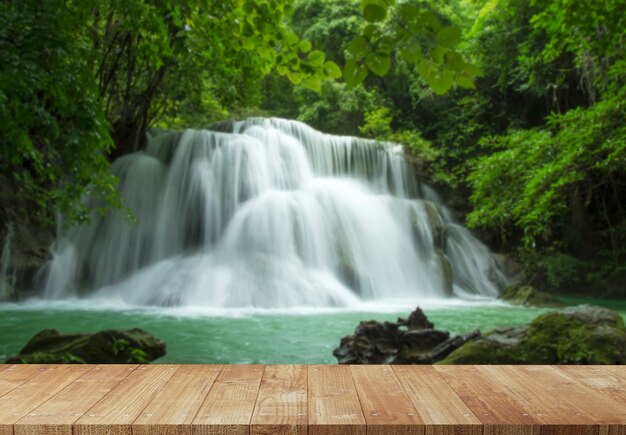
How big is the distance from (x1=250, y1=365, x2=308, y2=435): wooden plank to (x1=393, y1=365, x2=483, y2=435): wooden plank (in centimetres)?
29

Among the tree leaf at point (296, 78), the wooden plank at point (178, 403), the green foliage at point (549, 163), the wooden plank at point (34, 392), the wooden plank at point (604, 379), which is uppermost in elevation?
the green foliage at point (549, 163)

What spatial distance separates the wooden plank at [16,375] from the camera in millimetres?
1684

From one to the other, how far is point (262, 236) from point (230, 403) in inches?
378

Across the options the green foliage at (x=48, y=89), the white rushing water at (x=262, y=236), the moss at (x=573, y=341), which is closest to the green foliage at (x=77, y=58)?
the green foliage at (x=48, y=89)

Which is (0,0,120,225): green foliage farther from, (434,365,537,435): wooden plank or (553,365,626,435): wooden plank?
(553,365,626,435): wooden plank

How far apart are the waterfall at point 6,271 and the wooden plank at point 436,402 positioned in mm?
9322

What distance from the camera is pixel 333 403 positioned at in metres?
1.51

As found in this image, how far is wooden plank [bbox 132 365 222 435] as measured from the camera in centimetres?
132

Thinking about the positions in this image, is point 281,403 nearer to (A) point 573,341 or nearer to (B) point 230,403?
(B) point 230,403

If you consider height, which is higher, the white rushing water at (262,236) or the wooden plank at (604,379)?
the white rushing water at (262,236)

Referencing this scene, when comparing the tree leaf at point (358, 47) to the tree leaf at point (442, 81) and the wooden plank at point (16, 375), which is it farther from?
the wooden plank at point (16, 375)

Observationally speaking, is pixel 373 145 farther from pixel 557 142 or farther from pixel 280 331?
pixel 280 331

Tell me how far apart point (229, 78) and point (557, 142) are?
16.7 ft

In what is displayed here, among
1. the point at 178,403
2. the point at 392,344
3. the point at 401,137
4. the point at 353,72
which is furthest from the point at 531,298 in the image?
the point at 178,403
